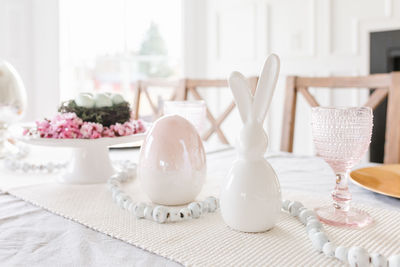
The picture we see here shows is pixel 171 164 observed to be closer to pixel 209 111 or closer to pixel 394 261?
pixel 394 261

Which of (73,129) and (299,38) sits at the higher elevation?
(299,38)

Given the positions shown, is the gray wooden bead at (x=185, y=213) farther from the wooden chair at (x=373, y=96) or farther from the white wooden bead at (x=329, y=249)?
the wooden chair at (x=373, y=96)

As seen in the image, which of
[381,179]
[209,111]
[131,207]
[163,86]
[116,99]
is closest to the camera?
[131,207]

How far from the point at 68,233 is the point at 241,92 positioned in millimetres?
300

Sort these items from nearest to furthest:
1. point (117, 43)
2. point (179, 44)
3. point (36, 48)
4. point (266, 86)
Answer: point (266, 86)
point (36, 48)
point (117, 43)
point (179, 44)

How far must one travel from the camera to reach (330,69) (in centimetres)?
277

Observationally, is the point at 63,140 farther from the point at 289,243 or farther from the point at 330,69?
the point at 330,69

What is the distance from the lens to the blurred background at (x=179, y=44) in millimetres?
2781

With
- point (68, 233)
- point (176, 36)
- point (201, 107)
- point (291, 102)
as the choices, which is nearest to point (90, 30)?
point (176, 36)

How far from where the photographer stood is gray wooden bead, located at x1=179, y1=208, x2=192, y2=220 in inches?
23.4

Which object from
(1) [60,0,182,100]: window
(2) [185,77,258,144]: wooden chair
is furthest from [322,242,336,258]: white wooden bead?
(1) [60,0,182,100]: window

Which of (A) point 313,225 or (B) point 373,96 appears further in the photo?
(B) point 373,96

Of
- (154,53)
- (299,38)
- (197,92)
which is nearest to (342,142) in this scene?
(197,92)

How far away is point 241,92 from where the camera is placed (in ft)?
1.72
